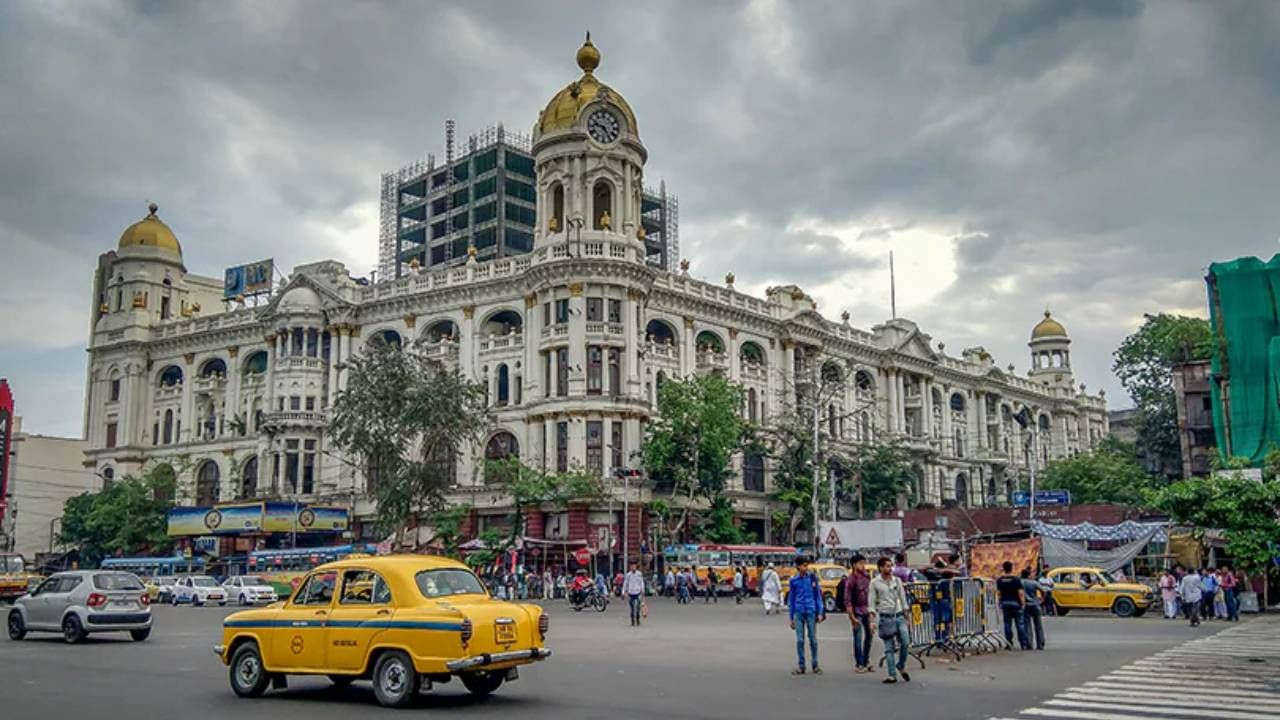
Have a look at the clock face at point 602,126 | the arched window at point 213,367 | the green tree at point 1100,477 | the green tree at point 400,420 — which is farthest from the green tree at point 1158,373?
the arched window at point 213,367

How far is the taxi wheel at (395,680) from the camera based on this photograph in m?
13.3

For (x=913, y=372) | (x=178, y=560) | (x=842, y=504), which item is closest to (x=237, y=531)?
(x=178, y=560)

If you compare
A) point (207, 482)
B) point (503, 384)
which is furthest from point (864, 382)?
point (207, 482)

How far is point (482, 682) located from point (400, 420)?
29278 mm

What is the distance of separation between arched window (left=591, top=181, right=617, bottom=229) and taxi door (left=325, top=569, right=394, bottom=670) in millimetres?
45980

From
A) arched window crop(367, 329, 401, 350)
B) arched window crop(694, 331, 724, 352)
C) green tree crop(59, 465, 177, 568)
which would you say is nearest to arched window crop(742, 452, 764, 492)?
arched window crop(694, 331, 724, 352)

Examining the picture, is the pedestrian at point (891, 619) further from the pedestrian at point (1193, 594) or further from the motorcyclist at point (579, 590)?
the motorcyclist at point (579, 590)

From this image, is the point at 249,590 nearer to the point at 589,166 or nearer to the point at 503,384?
the point at 503,384

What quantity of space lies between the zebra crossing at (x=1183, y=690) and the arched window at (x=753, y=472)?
44.0 m

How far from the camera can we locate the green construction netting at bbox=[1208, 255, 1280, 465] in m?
54.5

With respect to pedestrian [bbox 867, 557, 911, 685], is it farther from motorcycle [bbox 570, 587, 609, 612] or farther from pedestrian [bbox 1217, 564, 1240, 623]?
motorcycle [bbox 570, 587, 609, 612]

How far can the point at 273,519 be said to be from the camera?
198 feet

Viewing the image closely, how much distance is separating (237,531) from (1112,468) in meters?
51.2

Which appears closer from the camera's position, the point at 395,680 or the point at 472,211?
the point at 395,680
